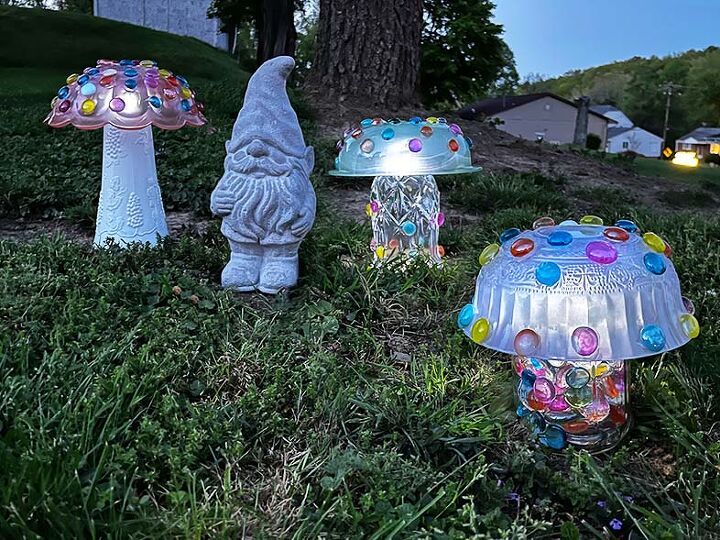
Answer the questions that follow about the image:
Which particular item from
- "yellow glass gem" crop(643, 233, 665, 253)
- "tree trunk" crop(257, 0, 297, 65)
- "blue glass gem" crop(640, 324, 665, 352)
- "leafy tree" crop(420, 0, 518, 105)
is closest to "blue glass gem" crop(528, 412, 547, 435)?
"blue glass gem" crop(640, 324, 665, 352)

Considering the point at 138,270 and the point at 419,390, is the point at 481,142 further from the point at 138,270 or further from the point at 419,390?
the point at 419,390

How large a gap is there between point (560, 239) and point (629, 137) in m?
65.0

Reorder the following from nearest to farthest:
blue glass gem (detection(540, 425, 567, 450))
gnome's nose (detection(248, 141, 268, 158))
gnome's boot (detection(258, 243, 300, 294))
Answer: blue glass gem (detection(540, 425, 567, 450)), gnome's nose (detection(248, 141, 268, 158)), gnome's boot (detection(258, 243, 300, 294))

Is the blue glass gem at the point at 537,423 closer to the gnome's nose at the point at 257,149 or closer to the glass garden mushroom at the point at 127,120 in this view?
the gnome's nose at the point at 257,149

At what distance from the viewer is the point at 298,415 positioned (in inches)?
96.3

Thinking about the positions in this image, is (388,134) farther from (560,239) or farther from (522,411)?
(522,411)

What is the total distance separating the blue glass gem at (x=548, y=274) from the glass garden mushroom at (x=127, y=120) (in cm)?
236

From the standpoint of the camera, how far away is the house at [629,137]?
2436 inches

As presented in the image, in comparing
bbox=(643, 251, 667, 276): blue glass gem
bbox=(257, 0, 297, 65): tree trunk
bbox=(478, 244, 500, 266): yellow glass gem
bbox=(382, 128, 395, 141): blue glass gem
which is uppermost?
bbox=(257, 0, 297, 65): tree trunk

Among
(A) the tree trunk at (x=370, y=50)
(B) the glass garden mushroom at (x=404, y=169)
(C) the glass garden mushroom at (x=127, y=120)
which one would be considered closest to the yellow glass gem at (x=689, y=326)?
(B) the glass garden mushroom at (x=404, y=169)

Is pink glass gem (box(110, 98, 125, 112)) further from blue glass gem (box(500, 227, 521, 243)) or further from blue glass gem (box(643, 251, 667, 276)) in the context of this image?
blue glass gem (box(643, 251, 667, 276))

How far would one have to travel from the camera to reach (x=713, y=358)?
108 inches

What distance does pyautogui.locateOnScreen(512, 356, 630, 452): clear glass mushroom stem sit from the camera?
95.3 inches

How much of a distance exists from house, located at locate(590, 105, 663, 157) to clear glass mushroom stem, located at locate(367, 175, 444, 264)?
61.5m
